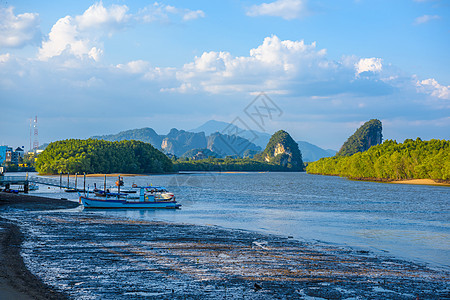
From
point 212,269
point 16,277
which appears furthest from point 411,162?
point 16,277

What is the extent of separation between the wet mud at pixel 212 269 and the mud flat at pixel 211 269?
4cm

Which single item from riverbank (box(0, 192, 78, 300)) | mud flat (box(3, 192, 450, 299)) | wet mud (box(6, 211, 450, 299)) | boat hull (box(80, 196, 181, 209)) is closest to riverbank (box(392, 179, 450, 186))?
boat hull (box(80, 196, 181, 209))

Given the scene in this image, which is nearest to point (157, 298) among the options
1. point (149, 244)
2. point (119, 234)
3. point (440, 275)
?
point (149, 244)

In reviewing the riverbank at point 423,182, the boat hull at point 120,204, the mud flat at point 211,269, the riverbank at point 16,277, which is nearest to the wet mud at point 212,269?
the mud flat at point 211,269

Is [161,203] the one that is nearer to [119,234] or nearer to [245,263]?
[119,234]

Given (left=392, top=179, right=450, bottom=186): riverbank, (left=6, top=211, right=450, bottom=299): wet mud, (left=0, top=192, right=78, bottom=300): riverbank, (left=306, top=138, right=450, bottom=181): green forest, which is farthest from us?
(left=306, top=138, right=450, bottom=181): green forest

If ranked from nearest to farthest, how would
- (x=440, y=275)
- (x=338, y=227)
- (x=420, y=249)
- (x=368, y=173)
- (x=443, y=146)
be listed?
(x=440, y=275), (x=420, y=249), (x=338, y=227), (x=443, y=146), (x=368, y=173)

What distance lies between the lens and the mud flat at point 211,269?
15.6 m

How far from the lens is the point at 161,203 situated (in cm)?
5450

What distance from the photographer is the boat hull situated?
52.2 meters

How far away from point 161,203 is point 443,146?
15910 cm

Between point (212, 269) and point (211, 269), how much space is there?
45 millimetres

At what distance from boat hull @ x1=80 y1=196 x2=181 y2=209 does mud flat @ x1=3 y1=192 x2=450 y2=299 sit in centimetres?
2275

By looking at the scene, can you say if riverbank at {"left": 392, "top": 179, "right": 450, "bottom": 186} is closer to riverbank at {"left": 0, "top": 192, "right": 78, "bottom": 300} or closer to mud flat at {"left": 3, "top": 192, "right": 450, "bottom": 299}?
mud flat at {"left": 3, "top": 192, "right": 450, "bottom": 299}
